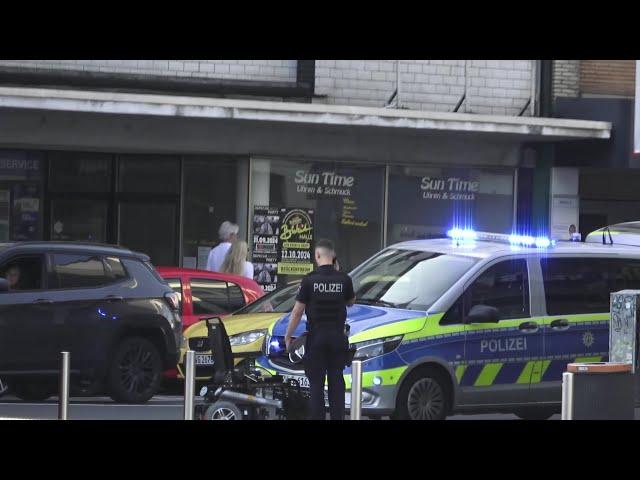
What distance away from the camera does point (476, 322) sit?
41.5 feet

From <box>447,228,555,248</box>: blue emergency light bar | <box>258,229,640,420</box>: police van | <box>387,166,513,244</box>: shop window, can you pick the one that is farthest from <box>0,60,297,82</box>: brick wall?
<box>447,228,555,248</box>: blue emergency light bar

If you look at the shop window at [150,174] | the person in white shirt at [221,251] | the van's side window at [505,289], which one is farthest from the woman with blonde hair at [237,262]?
the van's side window at [505,289]

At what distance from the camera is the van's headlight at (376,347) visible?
39.8 ft

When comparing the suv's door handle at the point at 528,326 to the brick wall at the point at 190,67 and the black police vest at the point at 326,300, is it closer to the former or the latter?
the black police vest at the point at 326,300

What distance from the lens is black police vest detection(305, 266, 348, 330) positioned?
11.4 meters

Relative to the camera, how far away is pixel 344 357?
1137cm

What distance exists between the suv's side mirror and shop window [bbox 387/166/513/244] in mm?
10518

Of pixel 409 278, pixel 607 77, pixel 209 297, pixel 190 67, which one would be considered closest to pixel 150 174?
pixel 190 67

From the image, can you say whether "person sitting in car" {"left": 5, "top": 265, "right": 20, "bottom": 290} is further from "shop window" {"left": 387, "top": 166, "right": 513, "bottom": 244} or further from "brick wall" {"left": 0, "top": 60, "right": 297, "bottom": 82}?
"shop window" {"left": 387, "top": 166, "right": 513, "bottom": 244}

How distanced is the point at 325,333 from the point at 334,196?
11.5 meters

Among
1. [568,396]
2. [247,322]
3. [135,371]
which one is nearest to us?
[568,396]

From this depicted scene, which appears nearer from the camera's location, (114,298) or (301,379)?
(301,379)

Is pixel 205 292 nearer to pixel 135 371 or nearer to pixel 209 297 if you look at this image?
pixel 209 297
